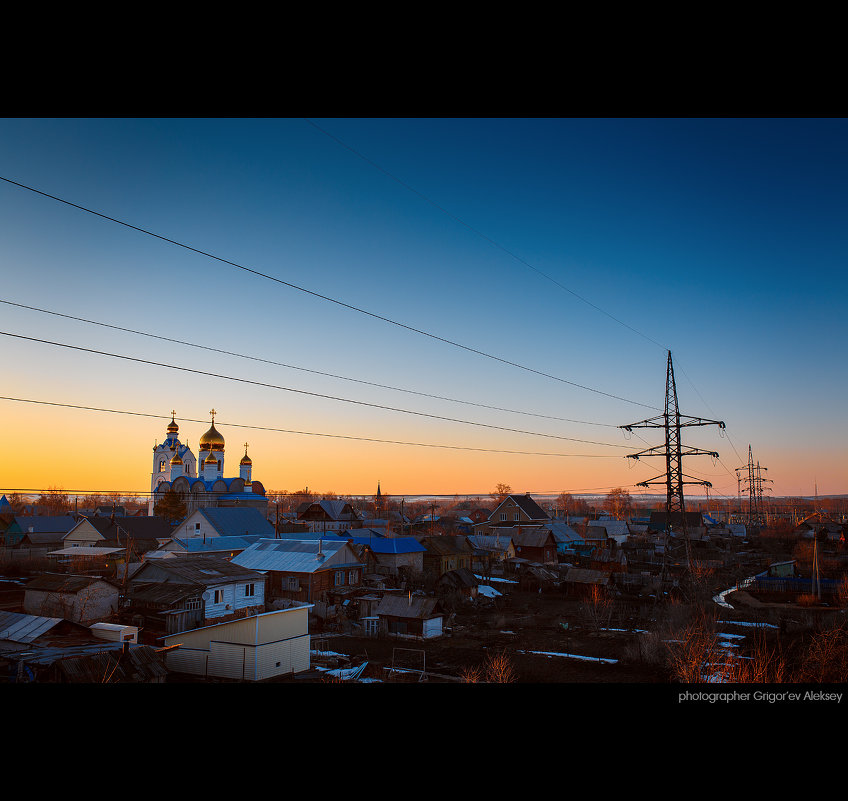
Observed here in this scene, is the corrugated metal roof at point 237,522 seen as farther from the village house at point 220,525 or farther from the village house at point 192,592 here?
the village house at point 192,592

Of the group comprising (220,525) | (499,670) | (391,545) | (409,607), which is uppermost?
(220,525)

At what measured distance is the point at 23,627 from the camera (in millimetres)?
17141

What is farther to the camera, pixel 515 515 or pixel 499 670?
pixel 515 515

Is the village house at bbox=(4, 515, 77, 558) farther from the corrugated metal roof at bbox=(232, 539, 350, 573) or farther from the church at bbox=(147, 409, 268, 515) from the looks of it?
the corrugated metal roof at bbox=(232, 539, 350, 573)

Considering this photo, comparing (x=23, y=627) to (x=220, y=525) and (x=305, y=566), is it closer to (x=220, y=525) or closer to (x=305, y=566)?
(x=305, y=566)

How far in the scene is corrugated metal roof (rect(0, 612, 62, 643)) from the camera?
16641 millimetres

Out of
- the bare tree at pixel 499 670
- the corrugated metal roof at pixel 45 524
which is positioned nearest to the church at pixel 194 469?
the corrugated metal roof at pixel 45 524

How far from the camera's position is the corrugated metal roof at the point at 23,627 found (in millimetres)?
16641

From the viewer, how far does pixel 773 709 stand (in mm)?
1794

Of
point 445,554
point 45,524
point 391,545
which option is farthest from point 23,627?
point 45,524

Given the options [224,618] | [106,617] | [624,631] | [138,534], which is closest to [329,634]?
[224,618]
